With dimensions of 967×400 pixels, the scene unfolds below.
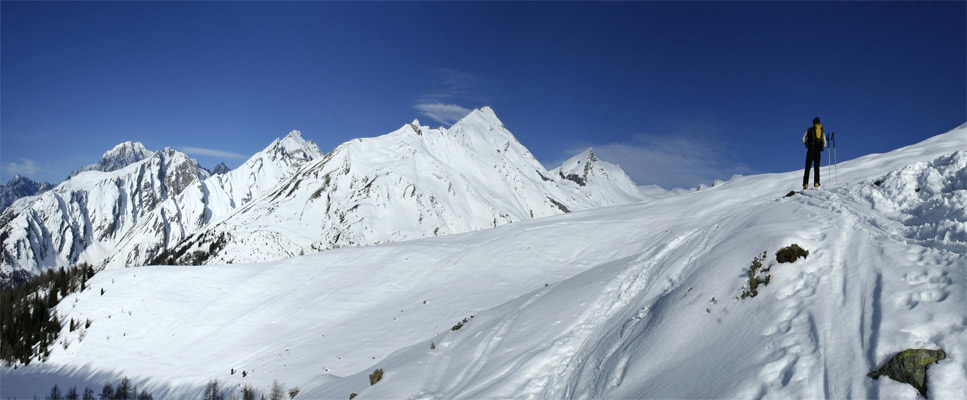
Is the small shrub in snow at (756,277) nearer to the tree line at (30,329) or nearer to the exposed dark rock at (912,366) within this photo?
the exposed dark rock at (912,366)

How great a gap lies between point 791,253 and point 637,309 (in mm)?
4532

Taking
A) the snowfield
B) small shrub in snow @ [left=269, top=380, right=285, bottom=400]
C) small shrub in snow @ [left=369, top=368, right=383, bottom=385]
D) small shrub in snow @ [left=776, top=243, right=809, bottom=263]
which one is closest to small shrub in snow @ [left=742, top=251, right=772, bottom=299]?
the snowfield

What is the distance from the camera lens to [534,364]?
13.1 metres

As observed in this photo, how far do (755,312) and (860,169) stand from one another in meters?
27.0

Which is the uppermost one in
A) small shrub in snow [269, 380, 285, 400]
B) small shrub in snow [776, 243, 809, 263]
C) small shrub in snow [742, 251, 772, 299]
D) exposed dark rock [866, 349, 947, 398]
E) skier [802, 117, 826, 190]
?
skier [802, 117, 826, 190]

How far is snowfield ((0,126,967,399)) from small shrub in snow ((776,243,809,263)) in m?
0.23

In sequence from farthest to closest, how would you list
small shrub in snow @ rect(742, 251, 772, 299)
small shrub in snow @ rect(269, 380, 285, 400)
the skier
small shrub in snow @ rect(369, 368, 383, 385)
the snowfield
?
small shrub in snow @ rect(269, 380, 285, 400), the skier, small shrub in snow @ rect(369, 368, 383, 385), small shrub in snow @ rect(742, 251, 772, 299), the snowfield

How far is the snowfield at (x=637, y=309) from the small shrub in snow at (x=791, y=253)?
0.77 ft

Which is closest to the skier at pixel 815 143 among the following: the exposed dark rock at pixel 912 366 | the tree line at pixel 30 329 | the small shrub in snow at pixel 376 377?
the exposed dark rock at pixel 912 366

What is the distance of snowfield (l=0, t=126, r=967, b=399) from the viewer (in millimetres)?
8203

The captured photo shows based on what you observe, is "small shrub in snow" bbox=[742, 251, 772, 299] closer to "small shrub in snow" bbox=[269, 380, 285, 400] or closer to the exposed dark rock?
the exposed dark rock

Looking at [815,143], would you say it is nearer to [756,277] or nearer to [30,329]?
[756,277]

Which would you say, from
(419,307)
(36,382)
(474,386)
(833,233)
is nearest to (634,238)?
(419,307)

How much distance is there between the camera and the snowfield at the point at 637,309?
8203mm
